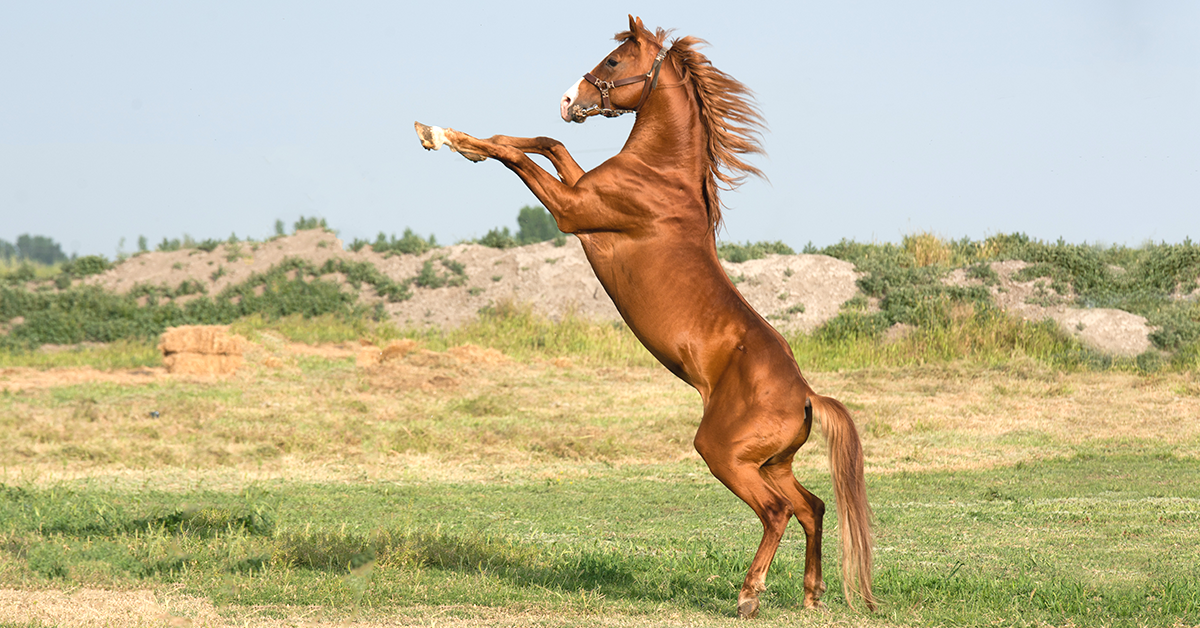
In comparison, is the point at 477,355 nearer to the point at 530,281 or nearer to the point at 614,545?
the point at 530,281

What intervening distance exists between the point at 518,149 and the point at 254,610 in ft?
9.27

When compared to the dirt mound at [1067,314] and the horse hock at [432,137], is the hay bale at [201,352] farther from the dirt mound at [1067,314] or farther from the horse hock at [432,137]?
the dirt mound at [1067,314]

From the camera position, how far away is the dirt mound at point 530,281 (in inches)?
852

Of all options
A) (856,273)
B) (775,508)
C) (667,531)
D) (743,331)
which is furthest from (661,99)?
(856,273)

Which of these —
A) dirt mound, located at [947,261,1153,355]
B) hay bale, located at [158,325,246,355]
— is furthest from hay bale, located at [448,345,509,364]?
→ dirt mound, located at [947,261,1153,355]

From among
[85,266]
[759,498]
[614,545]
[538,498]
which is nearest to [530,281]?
[85,266]

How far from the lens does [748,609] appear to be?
523 centimetres

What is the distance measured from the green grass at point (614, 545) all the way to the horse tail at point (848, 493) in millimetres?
256

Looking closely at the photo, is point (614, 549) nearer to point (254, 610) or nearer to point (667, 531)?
point (667, 531)

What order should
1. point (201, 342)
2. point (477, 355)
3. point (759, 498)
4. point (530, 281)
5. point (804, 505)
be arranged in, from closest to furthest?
1. point (759, 498)
2. point (804, 505)
3. point (201, 342)
4. point (477, 355)
5. point (530, 281)

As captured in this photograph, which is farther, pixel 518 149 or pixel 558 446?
pixel 558 446

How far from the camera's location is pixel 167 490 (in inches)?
406

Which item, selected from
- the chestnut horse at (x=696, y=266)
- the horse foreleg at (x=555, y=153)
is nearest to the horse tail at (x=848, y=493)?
the chestnut horse at (x=696, y=266)

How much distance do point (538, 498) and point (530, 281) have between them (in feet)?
50.1
